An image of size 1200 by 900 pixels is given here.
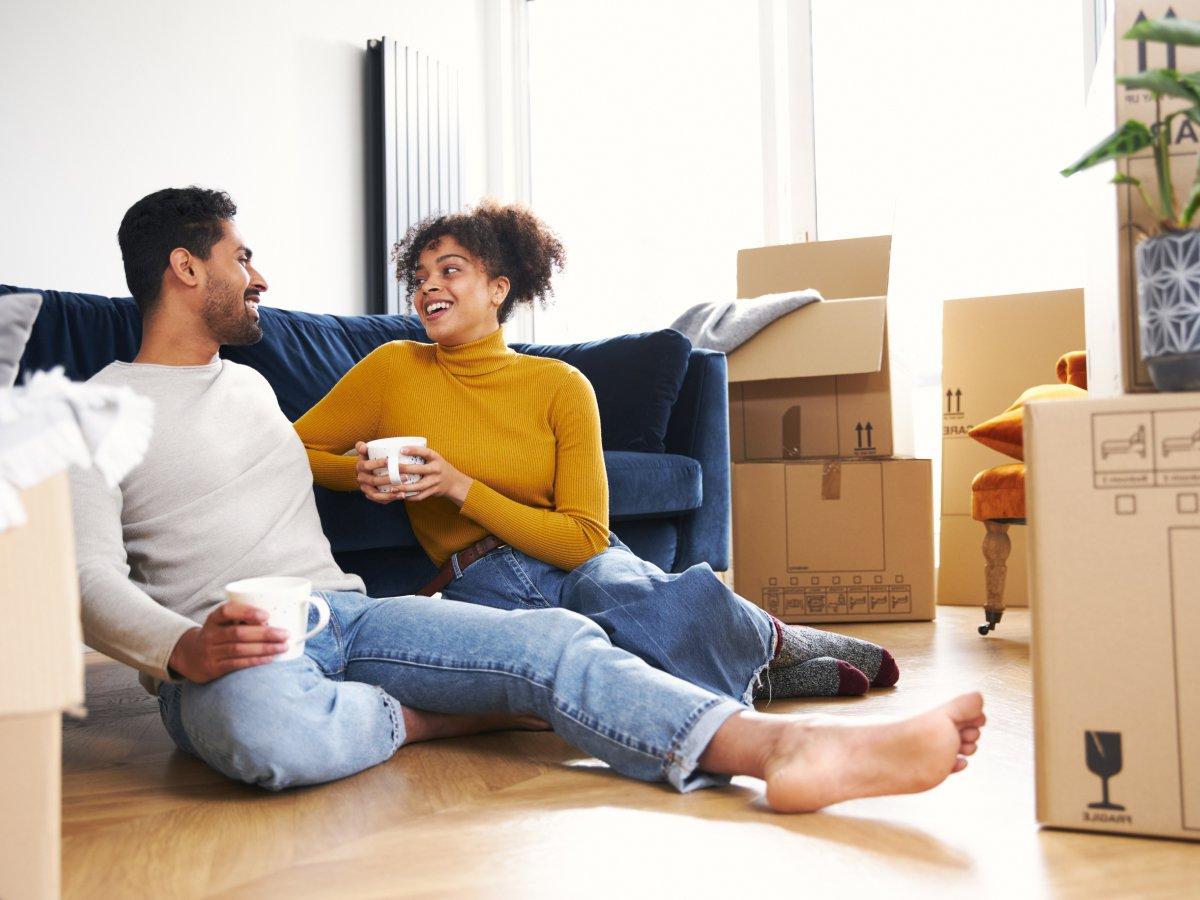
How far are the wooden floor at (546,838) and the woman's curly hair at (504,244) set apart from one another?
2.67ft

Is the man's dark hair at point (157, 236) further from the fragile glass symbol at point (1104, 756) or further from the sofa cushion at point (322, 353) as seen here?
the fragile glass symbol at point (1104, 756)

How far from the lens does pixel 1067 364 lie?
2.63 m

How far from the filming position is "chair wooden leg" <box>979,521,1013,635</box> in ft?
8.07

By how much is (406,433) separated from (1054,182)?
8.42ft

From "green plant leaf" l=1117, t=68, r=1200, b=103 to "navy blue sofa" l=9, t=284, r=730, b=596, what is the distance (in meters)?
1.28

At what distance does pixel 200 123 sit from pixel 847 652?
2.58 metres

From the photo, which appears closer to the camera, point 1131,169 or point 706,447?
point 1131,169

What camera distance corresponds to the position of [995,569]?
2.49 metres

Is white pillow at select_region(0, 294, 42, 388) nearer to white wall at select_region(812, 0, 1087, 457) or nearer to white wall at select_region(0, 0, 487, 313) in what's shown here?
white wall at select_region(0, 0, 487, 313)

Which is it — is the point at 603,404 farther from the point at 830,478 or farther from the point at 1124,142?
the point at 1124,142

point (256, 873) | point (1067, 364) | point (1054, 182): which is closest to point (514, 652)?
point (256, 873)

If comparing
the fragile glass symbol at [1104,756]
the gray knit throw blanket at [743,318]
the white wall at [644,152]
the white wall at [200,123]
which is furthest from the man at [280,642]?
the white wall at [644,152]

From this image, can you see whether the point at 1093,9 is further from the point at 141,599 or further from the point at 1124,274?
the point at 141,599

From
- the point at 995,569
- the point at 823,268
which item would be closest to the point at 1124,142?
the point at 995,569
